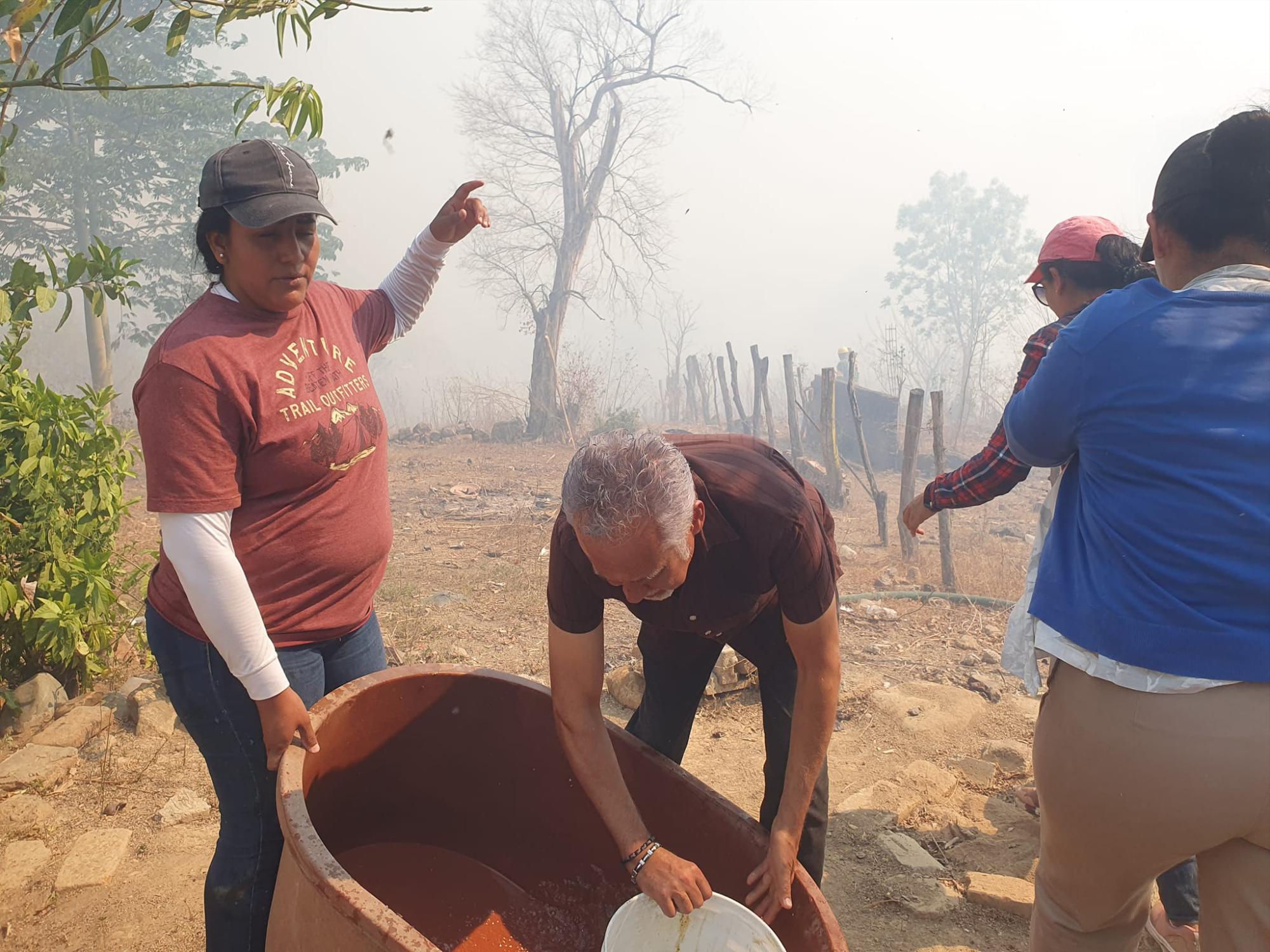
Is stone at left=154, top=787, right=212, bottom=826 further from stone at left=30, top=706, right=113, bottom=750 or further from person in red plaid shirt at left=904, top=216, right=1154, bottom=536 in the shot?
person in red plaid shirt at left=904, top=216, right=1154, bottom=536

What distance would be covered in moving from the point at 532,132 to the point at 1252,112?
2254 centimetres

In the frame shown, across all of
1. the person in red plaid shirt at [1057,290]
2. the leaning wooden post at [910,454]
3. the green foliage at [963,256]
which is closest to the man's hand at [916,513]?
the person in red plaid shirt at [1057,290]

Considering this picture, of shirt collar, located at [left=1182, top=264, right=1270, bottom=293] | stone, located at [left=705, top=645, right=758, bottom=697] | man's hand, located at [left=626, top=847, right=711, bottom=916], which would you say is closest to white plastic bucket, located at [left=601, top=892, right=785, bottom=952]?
man's hand, located at [left=626, top=847, right=711, bottom=916]

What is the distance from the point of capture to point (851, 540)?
912 cm

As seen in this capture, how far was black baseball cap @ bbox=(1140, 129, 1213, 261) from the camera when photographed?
5.08ft

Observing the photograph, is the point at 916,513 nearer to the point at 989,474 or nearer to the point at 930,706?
the point at 989,474

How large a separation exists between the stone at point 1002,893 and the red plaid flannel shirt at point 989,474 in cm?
123

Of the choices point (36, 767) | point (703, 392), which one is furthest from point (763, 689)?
point (703, 392)

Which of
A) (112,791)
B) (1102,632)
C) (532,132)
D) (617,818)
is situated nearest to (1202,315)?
(1102,632)

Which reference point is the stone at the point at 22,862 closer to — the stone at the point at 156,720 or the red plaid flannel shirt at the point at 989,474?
the stone at the point at 156,720

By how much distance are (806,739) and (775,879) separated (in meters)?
0.31

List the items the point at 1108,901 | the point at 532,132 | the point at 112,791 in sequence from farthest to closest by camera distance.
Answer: the point at 532,132, the point at 112,791, the point at 1108,901

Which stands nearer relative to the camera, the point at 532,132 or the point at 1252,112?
the point at 1252,112

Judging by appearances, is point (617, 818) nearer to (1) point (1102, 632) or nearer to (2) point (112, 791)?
(1) point (1102, 632)
